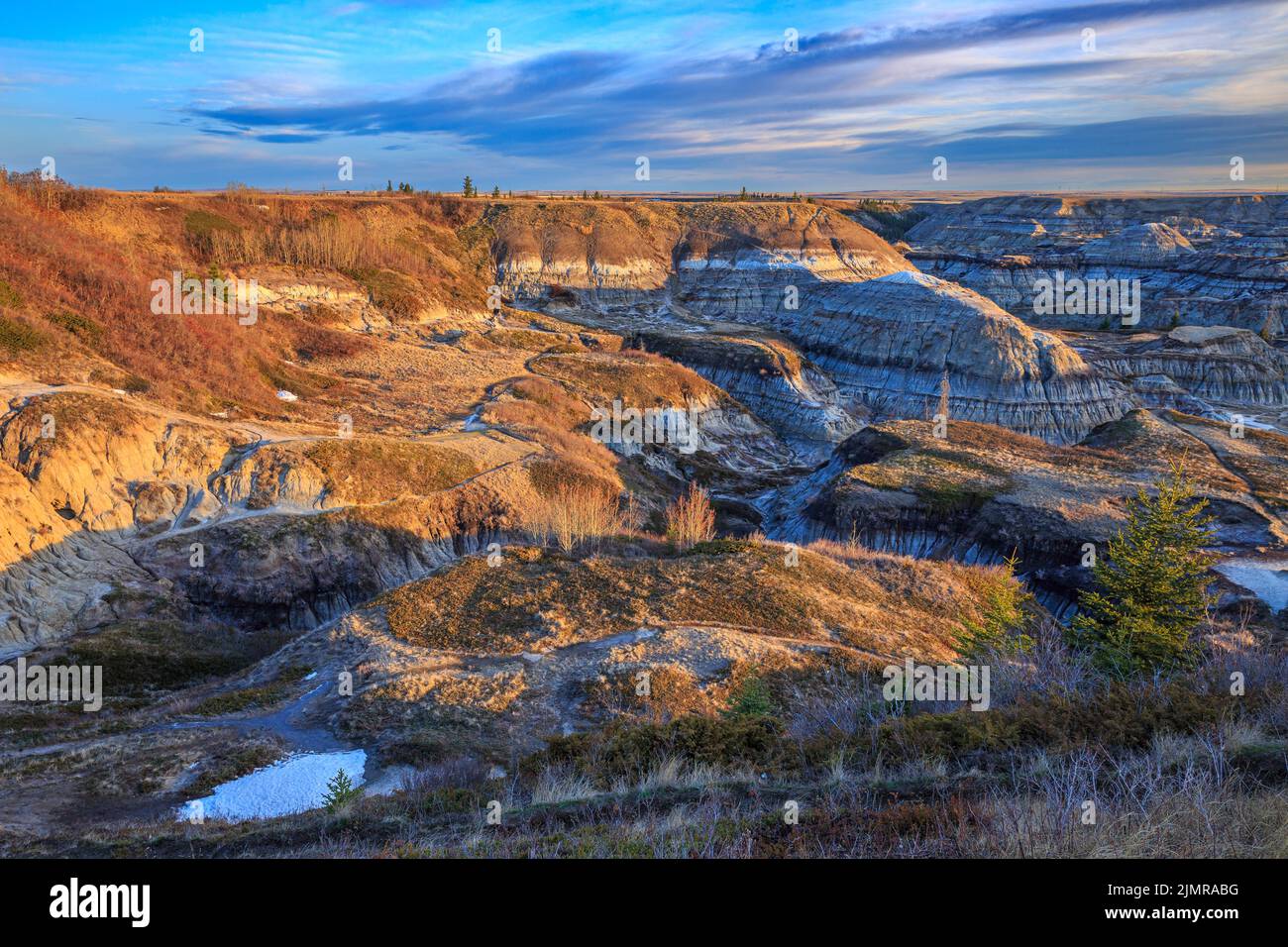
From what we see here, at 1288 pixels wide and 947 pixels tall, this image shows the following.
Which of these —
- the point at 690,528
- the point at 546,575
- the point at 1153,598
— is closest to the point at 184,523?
the point at 546,575

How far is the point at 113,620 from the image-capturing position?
76.1ft

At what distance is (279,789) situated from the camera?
1426 centimetres

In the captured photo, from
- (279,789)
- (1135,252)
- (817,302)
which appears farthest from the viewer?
(1135,252)

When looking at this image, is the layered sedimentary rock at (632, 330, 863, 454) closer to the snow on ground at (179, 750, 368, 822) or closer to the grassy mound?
the grassy mound

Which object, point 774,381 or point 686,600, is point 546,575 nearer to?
point 686,600

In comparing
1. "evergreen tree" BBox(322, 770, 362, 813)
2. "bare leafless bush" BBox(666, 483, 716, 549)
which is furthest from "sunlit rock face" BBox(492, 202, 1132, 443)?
"evergreen tree" BBox(322, 770, 362, 813)

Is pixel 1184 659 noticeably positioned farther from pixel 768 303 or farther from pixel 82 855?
pixel 768 303

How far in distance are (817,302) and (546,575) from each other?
78.0 metres

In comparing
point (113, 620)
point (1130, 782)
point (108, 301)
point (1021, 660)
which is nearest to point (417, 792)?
point (1130, 782)

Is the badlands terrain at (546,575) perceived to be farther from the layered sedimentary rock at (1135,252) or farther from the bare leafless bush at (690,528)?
the layered sedimentary rock at (1135,252)

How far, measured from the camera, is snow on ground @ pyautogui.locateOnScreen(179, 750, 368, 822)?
43.7 ft

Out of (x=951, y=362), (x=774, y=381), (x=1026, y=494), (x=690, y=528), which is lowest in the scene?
(x=690, y=528)

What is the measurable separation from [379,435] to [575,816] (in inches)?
1207

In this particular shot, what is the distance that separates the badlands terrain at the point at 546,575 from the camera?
9883 mm
